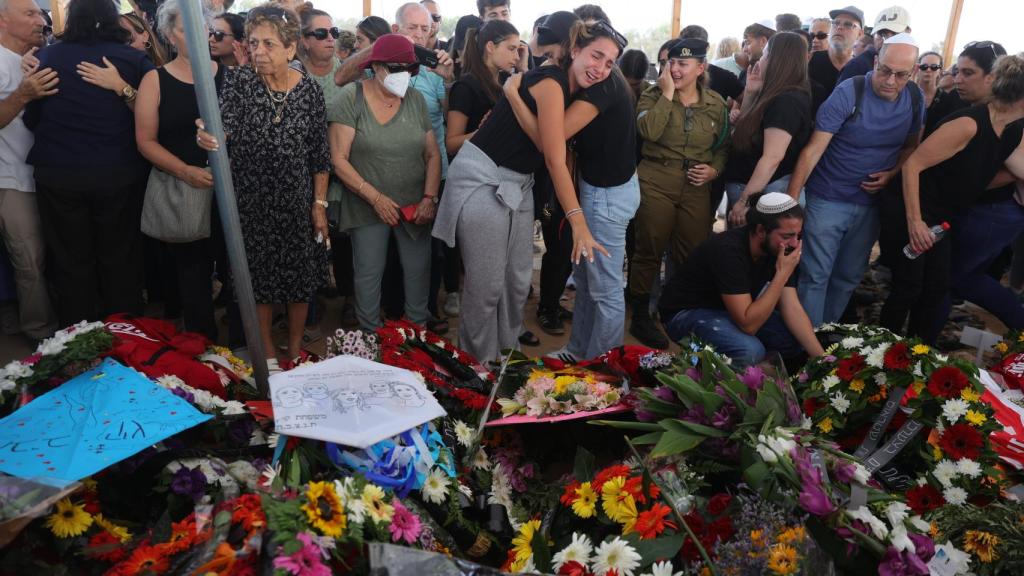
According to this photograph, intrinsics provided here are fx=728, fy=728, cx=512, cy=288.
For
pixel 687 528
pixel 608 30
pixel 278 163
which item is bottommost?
pixel 687 528

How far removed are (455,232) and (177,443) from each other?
179 centimetres

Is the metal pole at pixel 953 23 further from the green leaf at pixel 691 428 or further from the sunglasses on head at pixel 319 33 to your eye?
the green leaf at pixel 691 428

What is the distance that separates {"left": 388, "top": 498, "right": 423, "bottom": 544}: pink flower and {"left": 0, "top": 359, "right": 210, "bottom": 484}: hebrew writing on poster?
555 mm

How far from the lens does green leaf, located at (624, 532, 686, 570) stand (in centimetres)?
159

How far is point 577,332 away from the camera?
3.84 m

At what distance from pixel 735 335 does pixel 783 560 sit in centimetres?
176

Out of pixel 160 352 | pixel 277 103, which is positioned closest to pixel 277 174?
pixel 277 103

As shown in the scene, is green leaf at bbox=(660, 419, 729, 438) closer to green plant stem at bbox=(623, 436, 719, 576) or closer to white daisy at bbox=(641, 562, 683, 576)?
green plant stem at bbox=(623, 436, 719, 576)

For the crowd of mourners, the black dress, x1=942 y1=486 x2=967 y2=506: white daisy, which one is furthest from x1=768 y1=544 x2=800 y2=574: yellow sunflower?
the black dress

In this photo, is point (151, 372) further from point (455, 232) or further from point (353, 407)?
point (455, 232)

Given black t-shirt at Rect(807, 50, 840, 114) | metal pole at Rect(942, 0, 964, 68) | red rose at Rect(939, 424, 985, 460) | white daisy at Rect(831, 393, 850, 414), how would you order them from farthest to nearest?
1. metal pole at Rect(942, 0, 964, 68)
2. black t-shirt at Rect(807, 50, 840, 114)
3. white daisy at Rect(831, 393, 850, 414)
4. red rose at Rect(939, 424, 985, 460)

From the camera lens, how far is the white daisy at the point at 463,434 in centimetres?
210

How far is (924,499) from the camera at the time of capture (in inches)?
76.7

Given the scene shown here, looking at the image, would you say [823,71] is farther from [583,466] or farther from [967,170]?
[583,466]
